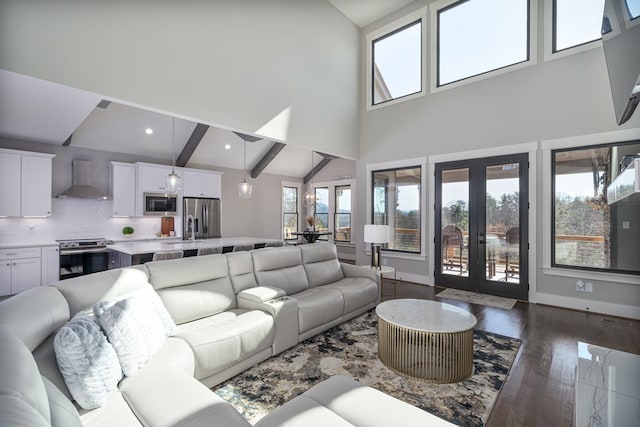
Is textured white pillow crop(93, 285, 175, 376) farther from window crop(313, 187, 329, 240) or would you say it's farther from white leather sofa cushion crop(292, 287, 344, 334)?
window crop(313, 187, 329, 240)

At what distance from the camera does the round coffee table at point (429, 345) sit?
2.40 m

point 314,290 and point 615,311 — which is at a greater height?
point 314,290

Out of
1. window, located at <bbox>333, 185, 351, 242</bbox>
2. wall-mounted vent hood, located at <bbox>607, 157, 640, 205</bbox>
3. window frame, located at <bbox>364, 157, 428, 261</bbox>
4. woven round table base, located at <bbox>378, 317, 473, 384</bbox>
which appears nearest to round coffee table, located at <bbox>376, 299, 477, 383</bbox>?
woven round table base, located at <bbox>378, 317, 473, 384</bbox>

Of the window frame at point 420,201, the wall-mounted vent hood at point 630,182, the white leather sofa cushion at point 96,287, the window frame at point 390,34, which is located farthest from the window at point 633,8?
the window frame at point 390,34

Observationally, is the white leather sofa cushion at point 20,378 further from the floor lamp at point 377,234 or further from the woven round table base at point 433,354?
the floor lamp at point 377,234

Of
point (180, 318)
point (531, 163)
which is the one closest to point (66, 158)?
point (180, 318)

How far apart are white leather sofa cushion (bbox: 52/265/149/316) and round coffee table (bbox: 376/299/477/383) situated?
2.17 metres

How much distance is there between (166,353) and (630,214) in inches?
220

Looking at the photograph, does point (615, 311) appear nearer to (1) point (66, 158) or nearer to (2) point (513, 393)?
(2) point (513, 393)

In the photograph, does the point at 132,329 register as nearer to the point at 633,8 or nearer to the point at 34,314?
the point at 34,314

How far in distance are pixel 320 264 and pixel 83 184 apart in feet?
16.5

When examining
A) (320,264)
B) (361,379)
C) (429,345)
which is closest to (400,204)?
(320,264)

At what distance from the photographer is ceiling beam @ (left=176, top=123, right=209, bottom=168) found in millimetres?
6102

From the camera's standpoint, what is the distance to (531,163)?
4594 mm
